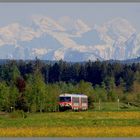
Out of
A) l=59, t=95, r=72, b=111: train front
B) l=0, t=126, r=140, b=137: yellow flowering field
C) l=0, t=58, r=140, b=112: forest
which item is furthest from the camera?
l=59, t=95, r=72, b=111: train front

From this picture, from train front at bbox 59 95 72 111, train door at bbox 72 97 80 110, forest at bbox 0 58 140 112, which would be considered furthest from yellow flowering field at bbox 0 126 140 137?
train door at bbox 72 97 80 110

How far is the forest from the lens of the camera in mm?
65500

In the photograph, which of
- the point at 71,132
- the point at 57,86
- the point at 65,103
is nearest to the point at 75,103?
the point at 65,103

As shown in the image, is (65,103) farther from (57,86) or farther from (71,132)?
(71,132)

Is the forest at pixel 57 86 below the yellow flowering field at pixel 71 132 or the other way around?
the other way around

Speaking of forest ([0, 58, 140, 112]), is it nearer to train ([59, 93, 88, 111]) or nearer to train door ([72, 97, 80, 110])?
train ([59, 93, 88, 111])

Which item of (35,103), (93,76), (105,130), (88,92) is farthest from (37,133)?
(93,76)

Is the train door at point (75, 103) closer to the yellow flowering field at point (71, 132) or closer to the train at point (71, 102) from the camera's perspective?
the train at point (71, 102)

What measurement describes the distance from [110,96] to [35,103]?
2871cm

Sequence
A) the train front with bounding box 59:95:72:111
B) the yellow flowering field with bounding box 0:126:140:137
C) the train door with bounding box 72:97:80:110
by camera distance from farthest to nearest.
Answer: the train door with bounding box 72:97:80:110 → the train front with bounding box 59:95:72:111 → the yellow flowering field with bounding box 0:126:140:137

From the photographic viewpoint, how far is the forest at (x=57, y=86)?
2579 inches

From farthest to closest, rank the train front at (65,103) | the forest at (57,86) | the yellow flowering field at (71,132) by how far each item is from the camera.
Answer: the train front at (65,103)
the forest at (57,86)
the yellow flowering field at (71,132)

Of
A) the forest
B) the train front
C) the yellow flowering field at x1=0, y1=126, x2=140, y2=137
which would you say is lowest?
the yellow flowering field at x1=0, y1=126, x2=140, y2=137

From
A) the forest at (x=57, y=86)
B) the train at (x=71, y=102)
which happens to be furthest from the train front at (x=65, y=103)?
the forest at (x=57, y=86)
